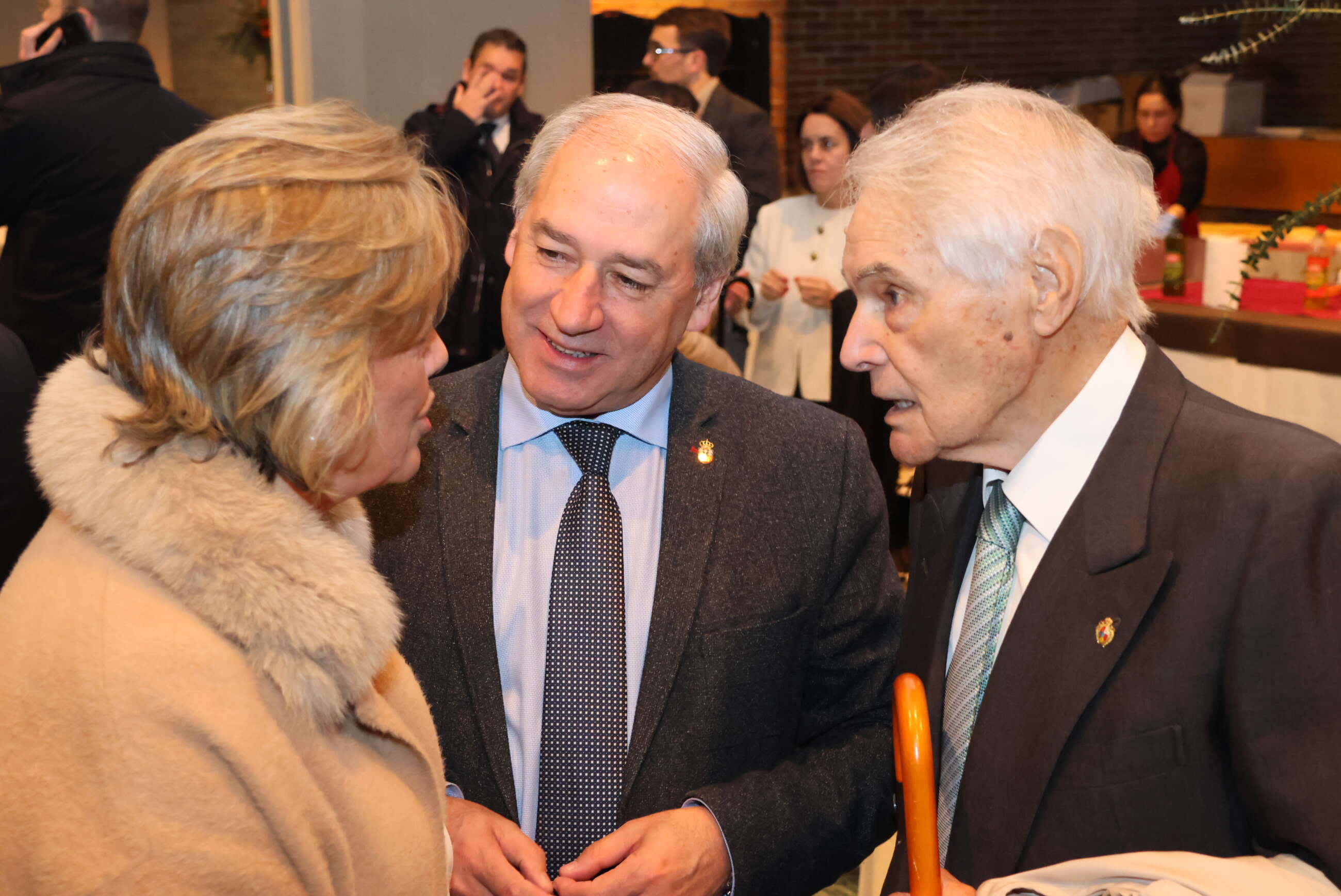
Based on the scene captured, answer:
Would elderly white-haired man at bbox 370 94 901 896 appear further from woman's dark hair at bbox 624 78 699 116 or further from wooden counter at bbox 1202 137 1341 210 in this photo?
wooden counter at bbox 1202 137 1341 210

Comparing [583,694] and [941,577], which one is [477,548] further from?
[941,577]

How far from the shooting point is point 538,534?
5.36 feet

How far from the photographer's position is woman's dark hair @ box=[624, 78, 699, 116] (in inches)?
182

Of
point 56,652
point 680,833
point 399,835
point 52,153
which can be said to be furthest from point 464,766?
point 52,153

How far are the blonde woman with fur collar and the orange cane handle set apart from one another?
1.57 ft

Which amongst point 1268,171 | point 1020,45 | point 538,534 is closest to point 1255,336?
point 538,534

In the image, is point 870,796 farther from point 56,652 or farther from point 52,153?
point 52,153

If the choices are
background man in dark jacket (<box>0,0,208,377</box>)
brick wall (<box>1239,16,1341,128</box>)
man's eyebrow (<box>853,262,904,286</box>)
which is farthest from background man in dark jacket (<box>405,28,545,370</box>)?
brick wall (<box>1239,16,1341,128</box>)

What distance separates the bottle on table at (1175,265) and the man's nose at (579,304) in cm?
387

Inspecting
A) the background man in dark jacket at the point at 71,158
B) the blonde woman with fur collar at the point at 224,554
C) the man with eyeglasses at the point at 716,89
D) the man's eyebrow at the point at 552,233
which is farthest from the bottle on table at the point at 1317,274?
the blonde woman with fur collar at the point at 224,554

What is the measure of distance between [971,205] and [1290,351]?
135 inches

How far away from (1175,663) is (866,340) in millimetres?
503

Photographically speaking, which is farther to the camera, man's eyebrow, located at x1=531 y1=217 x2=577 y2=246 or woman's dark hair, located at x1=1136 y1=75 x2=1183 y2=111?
woman's dark hair, located at x1=1136 y1=75 x2=1183 y2=111

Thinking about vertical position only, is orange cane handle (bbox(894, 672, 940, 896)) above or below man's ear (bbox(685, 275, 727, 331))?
below
